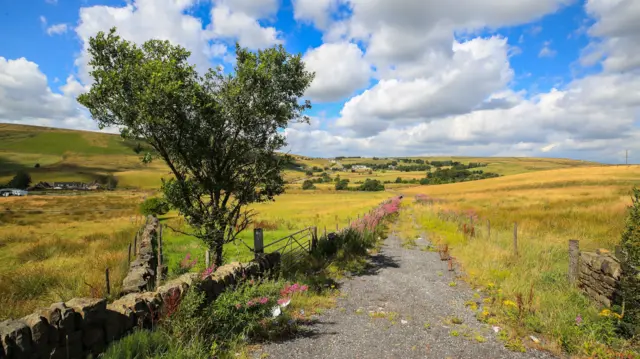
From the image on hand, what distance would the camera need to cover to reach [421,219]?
30.5m

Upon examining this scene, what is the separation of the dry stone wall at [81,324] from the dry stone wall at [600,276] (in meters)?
9.76

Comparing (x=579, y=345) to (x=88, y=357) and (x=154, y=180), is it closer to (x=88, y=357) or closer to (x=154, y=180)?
(x=88, y=357)

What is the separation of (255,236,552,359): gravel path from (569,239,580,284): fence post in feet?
9.55

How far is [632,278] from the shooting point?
6.97m

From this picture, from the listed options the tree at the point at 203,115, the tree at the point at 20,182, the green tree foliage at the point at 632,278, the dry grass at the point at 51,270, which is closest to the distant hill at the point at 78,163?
the tree at the point at 20,182

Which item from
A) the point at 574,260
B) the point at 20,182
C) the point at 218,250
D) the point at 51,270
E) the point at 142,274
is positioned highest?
the point at 218,250

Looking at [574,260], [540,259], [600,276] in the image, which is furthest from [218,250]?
[540,259]

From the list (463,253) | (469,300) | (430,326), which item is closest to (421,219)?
(463,253)

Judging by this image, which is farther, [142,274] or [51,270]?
[51,270]

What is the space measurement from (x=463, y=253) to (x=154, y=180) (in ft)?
439

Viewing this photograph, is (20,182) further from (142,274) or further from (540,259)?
(540,259)

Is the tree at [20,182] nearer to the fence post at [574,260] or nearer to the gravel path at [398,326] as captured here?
the gravel path at [398,326]

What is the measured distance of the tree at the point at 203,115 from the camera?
879 cm

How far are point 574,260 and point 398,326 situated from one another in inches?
247
